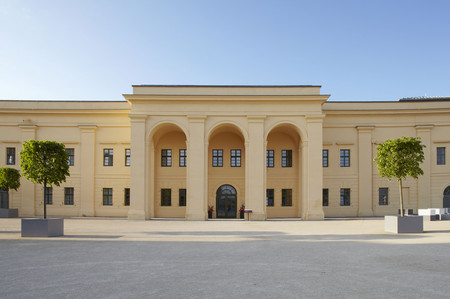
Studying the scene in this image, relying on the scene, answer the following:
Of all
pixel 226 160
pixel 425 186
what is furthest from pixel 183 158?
pixel 425 186

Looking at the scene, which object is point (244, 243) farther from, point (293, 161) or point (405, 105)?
point (405, 105)

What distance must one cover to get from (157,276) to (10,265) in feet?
15.8

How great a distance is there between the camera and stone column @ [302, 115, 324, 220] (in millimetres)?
27156

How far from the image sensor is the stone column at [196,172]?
27.1m

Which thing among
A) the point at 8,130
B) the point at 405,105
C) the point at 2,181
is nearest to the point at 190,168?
the point at 2,181

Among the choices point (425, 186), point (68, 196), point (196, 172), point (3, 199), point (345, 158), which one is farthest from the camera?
point (345, 158)

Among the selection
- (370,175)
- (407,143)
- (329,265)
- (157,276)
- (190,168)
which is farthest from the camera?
(370,175)

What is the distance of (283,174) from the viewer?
31234 millimetres

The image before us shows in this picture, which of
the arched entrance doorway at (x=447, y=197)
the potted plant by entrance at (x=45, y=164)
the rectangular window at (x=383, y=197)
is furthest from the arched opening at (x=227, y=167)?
the arched entrance doorway at (x=447, y=197)

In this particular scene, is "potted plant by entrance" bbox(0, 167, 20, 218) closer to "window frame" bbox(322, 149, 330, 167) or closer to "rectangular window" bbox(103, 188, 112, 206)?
"rectangular window" bbox(103, 188, 112, 206)

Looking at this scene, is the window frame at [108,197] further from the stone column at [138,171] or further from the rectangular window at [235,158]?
the rectangular window at [235,158]

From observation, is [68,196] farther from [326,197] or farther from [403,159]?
[403,159]

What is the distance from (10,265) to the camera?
33.7ft

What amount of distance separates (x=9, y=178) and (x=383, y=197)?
3168 cm
